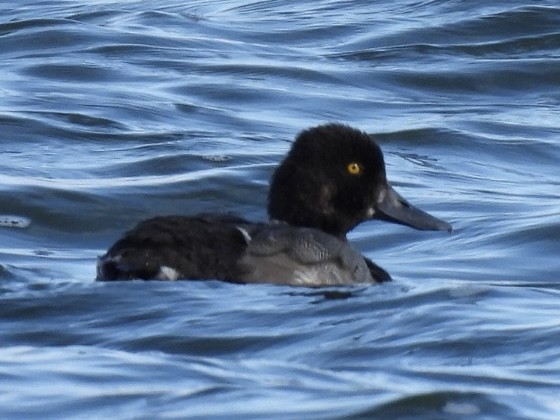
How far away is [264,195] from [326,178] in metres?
3.35

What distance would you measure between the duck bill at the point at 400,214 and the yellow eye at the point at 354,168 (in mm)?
390

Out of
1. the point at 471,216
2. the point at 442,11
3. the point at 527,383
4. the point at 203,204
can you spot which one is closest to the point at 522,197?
the point at 471,216

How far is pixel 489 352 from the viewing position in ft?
25.2

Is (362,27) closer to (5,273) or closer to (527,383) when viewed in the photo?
(5,273)

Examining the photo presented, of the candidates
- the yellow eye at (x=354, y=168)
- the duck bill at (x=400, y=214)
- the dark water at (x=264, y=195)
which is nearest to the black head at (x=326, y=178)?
the yellow eye at (x=354, y=168)

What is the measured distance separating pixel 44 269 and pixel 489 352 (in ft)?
11.3

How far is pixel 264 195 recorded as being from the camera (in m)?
12.7

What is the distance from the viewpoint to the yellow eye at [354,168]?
9492 millimetres

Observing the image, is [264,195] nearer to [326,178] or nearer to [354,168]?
[354,168]

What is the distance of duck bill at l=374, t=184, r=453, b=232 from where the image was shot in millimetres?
9953

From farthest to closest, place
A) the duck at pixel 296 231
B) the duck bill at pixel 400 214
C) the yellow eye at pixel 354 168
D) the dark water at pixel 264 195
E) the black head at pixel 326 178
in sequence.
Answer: the duck bill at pixel 400 214 → the yellow eye at pixel 354 168 → the black head at pixel 326 178 → the duck at pixel 296 231 → the dark water at pixel 264 195

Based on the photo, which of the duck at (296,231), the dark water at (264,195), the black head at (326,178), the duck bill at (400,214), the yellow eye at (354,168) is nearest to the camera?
the dark water at (264,195)

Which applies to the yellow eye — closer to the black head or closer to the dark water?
the black head

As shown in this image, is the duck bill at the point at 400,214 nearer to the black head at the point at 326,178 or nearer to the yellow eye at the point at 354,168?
the black head at the point at 326,178
